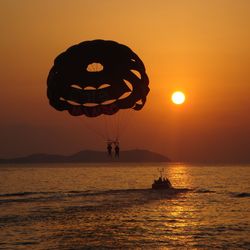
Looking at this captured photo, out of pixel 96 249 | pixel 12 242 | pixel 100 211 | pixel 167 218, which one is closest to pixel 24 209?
pixel 100 211

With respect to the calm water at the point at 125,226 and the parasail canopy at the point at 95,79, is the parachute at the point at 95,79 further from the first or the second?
the calm water at the point at 125,226

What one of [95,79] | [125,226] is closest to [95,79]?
[95,79]

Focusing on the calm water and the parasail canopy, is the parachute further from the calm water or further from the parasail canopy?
the calm water

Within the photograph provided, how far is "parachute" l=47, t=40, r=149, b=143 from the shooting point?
39219 millimetres

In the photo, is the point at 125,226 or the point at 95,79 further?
the point at 125,226

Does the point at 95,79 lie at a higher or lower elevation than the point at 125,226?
higher

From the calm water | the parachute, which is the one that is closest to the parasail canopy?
the parachute

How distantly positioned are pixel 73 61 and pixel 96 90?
8.36 ft

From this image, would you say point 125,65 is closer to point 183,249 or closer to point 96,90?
point 96,90

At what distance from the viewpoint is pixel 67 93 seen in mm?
39469

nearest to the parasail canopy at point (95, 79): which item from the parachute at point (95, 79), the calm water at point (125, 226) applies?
the parachute at point (95, 79)

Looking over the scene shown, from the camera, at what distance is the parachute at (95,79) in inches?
1544

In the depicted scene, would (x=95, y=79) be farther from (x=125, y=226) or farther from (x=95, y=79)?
(x=125, y=226)

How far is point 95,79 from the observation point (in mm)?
39250
